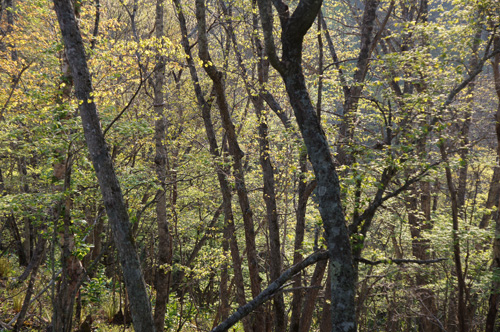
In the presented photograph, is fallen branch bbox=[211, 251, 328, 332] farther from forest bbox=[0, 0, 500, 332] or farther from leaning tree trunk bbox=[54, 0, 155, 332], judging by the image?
leaning tree trunk bbox=[54, 0, 155, 332]

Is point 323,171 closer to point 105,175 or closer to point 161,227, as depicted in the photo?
point 105,175

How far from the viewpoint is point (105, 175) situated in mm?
3736

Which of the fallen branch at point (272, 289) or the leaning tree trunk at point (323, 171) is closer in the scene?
the leaning tree trunk at point (323, 171)

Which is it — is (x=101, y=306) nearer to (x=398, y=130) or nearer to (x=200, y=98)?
(x=200, y=98)

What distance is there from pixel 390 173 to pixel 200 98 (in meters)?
3.66

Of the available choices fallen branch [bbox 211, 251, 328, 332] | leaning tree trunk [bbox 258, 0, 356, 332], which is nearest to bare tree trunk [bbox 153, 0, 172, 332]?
fallen branch [bbox 211, 251, 328, 332]

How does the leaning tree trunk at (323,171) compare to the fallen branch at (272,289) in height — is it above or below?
above

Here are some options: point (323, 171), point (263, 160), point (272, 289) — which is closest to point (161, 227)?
point (263, 160)

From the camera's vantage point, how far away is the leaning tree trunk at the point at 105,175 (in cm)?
371

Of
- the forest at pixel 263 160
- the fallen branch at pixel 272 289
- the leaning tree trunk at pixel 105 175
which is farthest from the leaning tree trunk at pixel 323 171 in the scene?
the leaning tree trunk at pixel 105 175

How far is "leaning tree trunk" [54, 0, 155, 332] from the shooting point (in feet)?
12.2

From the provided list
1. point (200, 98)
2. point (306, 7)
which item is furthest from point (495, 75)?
point (306, 7)

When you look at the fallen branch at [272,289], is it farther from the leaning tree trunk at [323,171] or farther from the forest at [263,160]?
the leaning tree trunk at [323,171]

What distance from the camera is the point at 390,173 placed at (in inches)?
170
